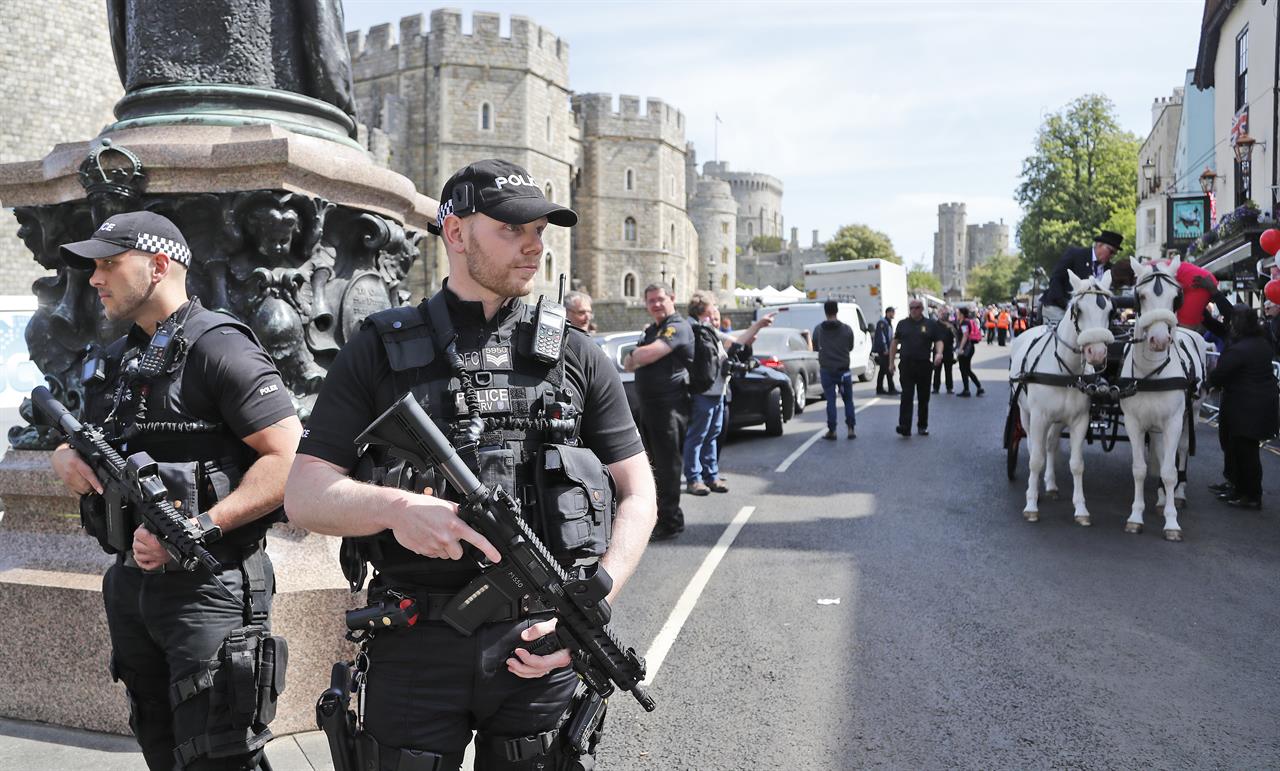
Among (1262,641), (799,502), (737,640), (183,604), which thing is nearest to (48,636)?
(183,604)

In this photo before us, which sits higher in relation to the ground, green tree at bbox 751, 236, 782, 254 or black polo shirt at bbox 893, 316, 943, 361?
green tree at bbox 751, 236, 782, 254

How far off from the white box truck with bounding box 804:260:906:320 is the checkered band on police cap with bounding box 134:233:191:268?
23360mm

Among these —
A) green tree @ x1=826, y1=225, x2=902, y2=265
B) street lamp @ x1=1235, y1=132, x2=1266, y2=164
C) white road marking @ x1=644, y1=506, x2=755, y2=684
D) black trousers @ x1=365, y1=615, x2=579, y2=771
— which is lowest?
white road marking @ x1=644, y1=506, x2=755, y2=684

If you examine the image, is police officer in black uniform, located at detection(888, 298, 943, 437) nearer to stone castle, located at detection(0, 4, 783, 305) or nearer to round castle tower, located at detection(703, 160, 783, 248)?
stone castle, located at detection(0, 4, 783, 305)

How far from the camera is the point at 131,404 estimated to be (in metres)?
2.99

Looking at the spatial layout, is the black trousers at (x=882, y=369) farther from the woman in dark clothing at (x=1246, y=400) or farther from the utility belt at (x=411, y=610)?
the utility belt at (x=411, y=610)

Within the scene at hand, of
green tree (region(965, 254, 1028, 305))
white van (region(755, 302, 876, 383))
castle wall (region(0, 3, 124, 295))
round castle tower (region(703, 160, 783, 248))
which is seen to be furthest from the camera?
round castle tower (region(703, 160, 783, 248))

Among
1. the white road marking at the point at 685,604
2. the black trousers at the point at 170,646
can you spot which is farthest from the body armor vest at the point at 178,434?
the white road marking at the point at 685,604

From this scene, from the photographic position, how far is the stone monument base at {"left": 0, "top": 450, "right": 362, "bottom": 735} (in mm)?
4035

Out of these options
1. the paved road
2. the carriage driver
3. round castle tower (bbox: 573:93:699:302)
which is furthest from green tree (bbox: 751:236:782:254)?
the paved road

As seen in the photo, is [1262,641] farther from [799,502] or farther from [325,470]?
[325,470]

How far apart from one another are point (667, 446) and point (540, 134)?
52.8 metres

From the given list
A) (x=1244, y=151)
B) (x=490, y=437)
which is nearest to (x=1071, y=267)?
(x=490, y=437)

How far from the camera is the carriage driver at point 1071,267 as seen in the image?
33.4ft
